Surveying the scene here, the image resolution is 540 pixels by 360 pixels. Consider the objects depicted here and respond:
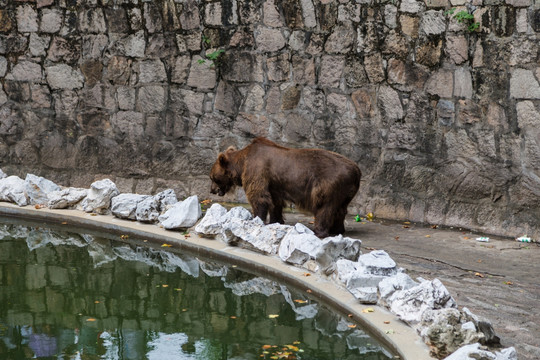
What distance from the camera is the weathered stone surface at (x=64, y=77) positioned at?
11.1 metres

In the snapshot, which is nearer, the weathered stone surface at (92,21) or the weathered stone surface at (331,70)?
the weathered stone surface at (331,70)

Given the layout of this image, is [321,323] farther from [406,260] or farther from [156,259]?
[156,259]

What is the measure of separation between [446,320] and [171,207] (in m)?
4.52

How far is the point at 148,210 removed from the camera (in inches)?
354

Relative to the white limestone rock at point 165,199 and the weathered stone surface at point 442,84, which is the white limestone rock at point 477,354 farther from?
the white limestone rock at point 165,199

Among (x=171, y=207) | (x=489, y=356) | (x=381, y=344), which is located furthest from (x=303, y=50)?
(x=489, y=356)

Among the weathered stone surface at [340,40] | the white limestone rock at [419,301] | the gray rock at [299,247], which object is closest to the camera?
the white limestone rock at [419,301]

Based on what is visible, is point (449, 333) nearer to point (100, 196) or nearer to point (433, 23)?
point (433, 23)

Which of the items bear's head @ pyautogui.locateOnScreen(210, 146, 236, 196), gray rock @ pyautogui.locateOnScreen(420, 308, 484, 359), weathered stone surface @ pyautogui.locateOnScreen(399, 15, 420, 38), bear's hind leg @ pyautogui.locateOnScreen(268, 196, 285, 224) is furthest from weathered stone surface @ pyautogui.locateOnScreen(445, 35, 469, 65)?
gray rock @ pyautogui.locateOnScreen(420, 308, 484, 359)

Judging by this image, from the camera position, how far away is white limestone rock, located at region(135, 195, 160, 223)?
29.4 feet

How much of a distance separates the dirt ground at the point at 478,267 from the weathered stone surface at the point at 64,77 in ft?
12.1

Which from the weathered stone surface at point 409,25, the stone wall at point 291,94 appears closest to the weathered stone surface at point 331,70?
the stone wall at point 291,94

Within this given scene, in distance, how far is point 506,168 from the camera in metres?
8.76

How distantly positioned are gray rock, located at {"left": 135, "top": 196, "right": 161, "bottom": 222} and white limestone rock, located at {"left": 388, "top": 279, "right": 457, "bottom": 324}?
154 inches
